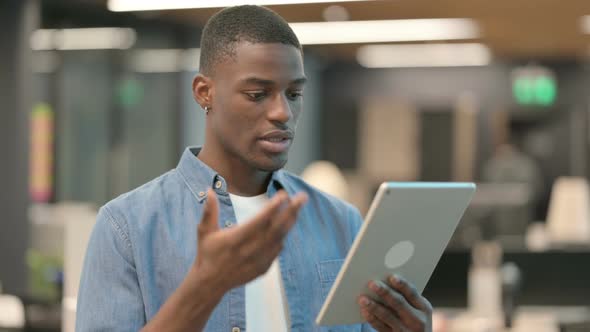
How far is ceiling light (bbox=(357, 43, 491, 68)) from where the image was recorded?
11812 millimetres

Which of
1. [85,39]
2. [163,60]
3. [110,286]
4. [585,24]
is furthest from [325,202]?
[163,60]

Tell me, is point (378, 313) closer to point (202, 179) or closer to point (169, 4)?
point (202, 179)

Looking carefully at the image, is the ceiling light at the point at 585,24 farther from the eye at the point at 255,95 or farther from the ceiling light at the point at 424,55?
the eye at the point at 255,95

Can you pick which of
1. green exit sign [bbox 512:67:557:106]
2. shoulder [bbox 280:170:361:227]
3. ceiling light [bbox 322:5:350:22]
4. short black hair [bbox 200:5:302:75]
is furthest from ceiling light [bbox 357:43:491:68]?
short black hair [bbox 200:5:302:75]

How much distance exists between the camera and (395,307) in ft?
5.05

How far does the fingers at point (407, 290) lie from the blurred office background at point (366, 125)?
2.42 metres

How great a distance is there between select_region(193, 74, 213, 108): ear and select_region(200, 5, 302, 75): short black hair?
1 centimetres

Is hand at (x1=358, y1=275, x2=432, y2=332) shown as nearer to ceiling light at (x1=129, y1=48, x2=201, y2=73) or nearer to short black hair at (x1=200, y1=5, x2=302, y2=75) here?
short black hair at (x1=200, y1=5, x2=302, y2=75)

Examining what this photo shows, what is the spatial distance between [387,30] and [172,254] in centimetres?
860

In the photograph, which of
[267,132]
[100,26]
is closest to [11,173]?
[100,26]

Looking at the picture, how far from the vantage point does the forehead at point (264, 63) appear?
1562 mm

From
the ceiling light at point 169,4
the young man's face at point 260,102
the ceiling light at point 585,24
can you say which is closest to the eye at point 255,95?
the young man's face at point 260,102

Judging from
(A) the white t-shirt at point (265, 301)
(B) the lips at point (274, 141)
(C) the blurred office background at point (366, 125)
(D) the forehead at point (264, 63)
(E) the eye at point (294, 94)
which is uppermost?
(D) the forehead at point (264, 63)

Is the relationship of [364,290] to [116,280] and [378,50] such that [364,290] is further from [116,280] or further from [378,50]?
[378,50]
